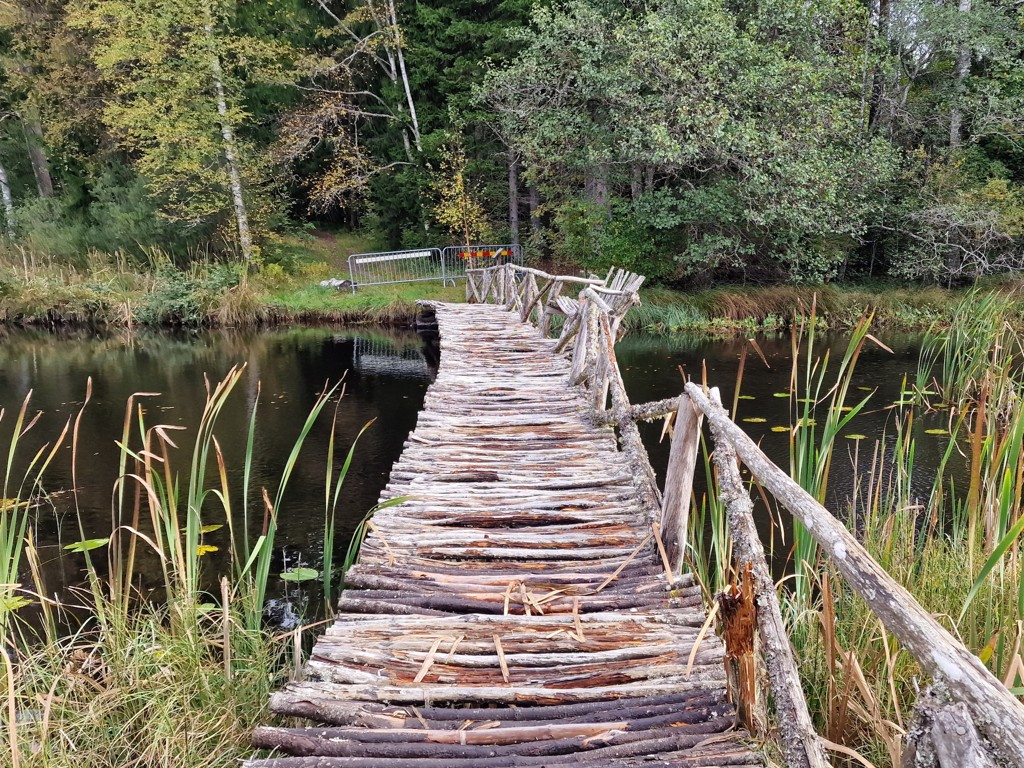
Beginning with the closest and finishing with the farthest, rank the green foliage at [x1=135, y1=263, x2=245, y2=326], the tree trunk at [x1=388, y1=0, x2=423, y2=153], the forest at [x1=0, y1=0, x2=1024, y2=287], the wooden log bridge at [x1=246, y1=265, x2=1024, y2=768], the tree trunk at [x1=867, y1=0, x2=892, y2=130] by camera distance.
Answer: the wooden log bridge at [x1=246, y1=265, x2=1024, y2=768] < the forest at [x1=0, y1=0, x2=1024, y2=287] < the tree trunk at [x1=867, y1=0, x2=892, y2=130] < the green foliage at [x1=135, y1=263, x2=245, y2=326] < the tree trunk at [x1=388, y1=0, x2=423, y2=153]

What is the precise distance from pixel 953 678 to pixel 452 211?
17.5m

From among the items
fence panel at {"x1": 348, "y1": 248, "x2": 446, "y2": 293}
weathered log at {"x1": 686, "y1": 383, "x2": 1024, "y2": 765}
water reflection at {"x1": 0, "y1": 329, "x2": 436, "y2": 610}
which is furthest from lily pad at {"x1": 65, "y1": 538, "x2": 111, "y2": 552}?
fence panel at {"x1": 348, "y1": 248, "x2": 446, "y2": 293}

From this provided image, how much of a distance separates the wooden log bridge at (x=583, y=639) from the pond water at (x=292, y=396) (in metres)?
1.61

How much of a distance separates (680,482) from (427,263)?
1589cm

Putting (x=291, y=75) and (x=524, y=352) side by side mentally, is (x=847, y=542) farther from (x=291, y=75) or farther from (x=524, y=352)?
(x=291, y=75)

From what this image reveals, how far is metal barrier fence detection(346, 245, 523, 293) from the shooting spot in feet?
57.0

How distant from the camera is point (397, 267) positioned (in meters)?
18.0

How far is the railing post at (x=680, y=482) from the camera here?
2.67 meters

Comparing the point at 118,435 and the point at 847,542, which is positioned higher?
the point at 847,542

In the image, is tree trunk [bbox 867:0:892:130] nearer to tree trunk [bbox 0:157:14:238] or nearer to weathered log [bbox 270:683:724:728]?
weathered log [bbox 270:683:724:728]

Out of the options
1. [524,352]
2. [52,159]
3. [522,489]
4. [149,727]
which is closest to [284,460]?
[524,352]

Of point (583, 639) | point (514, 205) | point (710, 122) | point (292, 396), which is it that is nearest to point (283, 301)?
point (514, 205)

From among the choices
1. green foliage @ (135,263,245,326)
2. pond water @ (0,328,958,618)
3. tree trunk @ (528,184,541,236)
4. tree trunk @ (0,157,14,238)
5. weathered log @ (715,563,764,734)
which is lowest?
pond water @ (0,328,958,618)

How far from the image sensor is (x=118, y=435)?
25.2 feet
